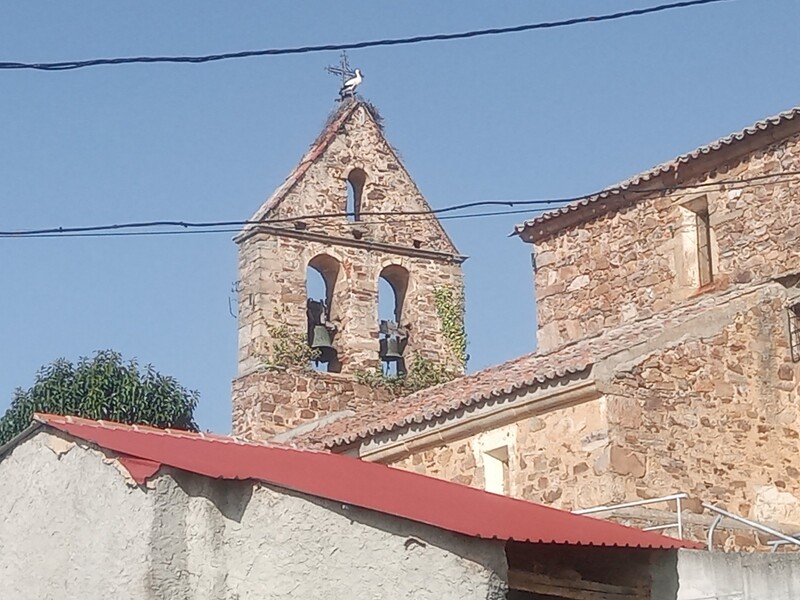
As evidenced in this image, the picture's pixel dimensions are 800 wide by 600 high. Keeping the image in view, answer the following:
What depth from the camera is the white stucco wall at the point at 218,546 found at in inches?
377

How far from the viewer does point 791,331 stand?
52.3 ft

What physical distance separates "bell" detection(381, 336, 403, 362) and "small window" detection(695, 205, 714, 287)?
640cm

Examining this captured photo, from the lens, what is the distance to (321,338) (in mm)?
22906

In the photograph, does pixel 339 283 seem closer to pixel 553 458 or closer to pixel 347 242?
pixel 347 242

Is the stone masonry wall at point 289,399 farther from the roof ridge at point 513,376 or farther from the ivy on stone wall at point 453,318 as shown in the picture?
the roof ridge at point 513,376

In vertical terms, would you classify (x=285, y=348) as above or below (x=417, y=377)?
above

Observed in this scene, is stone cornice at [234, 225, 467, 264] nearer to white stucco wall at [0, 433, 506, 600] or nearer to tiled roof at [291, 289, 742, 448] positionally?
tiled roof at [291, 289, 742, 448]

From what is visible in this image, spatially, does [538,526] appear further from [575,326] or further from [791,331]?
[575,326]

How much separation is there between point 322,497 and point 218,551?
0.82m

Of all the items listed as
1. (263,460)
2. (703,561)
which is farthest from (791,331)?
(263,460)

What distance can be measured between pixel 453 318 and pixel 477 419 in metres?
7.56

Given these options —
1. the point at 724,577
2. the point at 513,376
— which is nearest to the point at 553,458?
the point at 513,376

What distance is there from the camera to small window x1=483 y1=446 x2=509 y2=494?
16.0m

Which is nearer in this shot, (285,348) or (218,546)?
(218,546)
